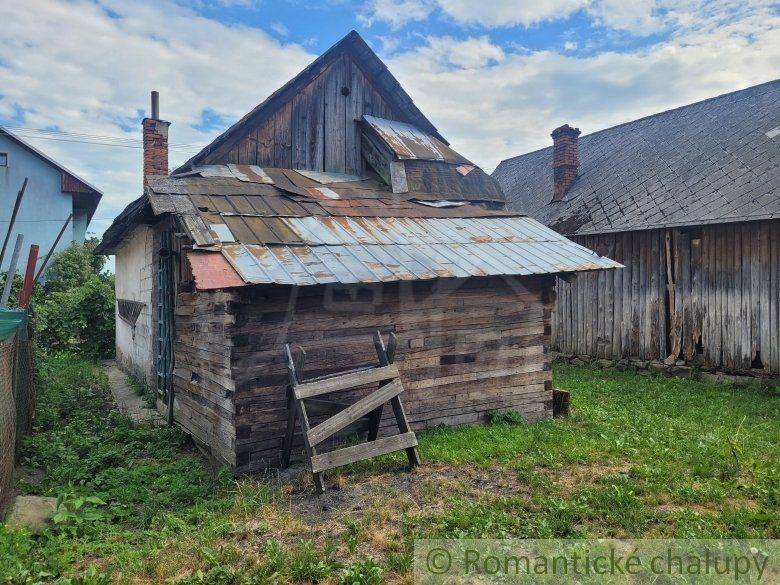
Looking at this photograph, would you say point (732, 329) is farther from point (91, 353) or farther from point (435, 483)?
point (91, 353)

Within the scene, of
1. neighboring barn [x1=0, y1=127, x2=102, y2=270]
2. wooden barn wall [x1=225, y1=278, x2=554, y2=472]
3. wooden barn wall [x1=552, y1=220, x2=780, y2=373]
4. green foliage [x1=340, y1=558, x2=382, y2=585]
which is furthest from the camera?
neighboring barn [x1=0, y1=127, x2=102, y2=270]

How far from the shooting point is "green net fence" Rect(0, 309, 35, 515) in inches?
201

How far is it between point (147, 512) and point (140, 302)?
7.68 metres

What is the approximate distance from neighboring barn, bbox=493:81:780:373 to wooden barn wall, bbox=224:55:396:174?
748 cm

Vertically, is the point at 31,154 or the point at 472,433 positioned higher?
the point at 31,154

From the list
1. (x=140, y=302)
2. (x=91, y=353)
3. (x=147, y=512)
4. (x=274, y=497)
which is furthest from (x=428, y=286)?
(x=91, y=353)

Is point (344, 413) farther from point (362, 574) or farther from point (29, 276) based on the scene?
point (29, 276)

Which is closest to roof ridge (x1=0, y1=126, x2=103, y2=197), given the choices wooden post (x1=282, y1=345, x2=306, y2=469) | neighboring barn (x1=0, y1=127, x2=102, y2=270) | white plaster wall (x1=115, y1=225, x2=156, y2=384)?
neighboring barn (x1=0, y1=127, x2=102, y2=270)

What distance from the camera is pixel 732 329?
11789 millimetres

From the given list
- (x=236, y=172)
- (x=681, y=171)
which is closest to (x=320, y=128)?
(x=236, y=172)

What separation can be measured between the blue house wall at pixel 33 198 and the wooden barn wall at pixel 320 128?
18155 millimetres

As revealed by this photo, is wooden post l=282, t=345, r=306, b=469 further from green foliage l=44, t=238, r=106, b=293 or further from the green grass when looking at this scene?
green foliage l=44, t=238, r=106, b=293

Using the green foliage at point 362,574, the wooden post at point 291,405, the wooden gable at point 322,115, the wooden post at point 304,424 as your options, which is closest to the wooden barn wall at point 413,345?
the wooden post at point 291,405

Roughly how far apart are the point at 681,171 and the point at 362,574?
46.4 feet
